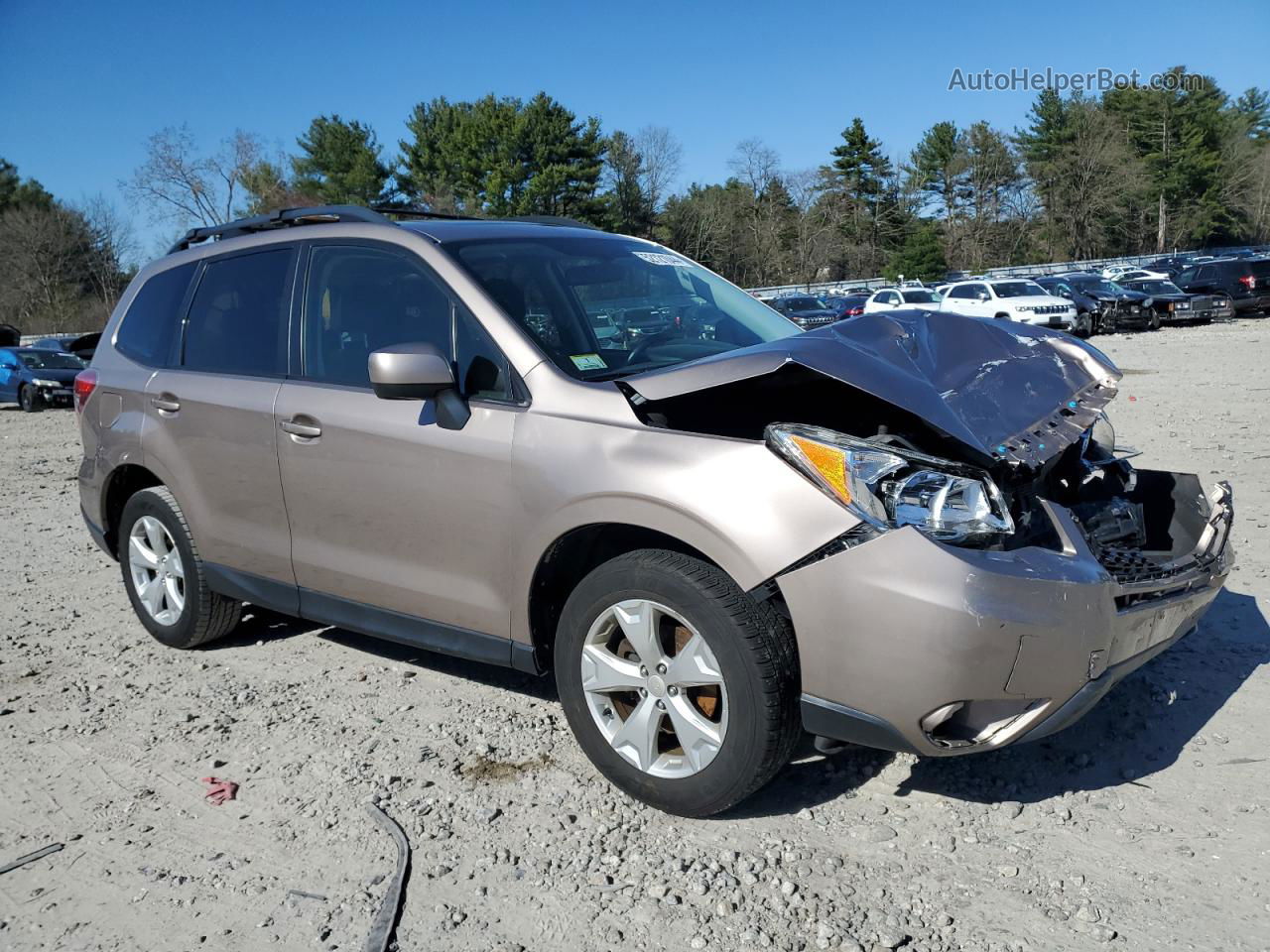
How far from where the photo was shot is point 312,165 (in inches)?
2889

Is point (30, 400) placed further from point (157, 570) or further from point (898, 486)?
point (898, 486)

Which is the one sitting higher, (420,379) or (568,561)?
(420,379)

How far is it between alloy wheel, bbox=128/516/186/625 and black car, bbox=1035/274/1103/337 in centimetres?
2761

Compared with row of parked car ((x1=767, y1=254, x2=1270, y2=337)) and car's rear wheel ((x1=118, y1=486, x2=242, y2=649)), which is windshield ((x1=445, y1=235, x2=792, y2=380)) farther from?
row of parked car ((x1=767, y1=254, x2=1270, y2=337))

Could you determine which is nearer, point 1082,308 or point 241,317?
point 241,317

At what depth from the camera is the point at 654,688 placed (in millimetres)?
3148

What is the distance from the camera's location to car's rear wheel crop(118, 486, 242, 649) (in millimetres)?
4816

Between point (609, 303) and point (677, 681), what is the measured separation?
1.55 meters

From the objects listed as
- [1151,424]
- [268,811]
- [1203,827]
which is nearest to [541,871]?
[268,811]

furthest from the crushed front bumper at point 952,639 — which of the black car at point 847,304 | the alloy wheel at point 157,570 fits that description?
the black car at point 847,304

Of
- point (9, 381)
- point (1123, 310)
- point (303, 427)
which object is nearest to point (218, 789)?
point (303, 427)

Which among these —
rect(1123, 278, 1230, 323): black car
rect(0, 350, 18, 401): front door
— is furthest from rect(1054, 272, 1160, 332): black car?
rect(0, 350, 18, 401): front door

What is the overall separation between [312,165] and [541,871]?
77405mm

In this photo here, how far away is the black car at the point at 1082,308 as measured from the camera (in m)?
29.3
